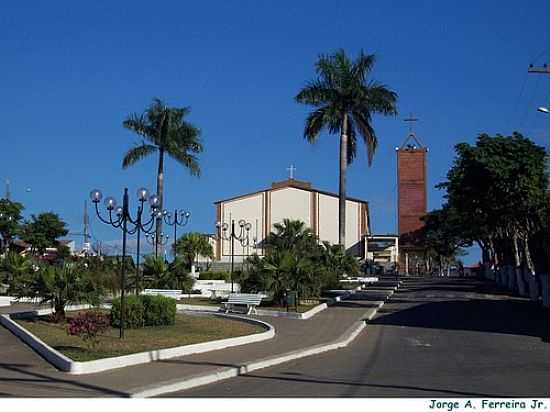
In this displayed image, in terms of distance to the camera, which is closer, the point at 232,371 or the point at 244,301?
the point at 232,371

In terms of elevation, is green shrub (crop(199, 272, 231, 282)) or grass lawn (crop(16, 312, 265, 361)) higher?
green shrub (crop(199, 272, 231, 282))

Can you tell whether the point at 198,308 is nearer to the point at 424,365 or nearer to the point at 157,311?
the point at 157,311

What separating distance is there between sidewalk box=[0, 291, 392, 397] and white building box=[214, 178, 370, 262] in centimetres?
7397

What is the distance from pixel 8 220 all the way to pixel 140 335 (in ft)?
163

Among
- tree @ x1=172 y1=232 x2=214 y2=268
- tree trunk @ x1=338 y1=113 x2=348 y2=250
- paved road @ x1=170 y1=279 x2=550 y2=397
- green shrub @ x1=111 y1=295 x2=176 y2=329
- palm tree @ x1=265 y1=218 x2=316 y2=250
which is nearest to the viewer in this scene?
paved road @ x1=170 y1=279 x2=550 y2=397

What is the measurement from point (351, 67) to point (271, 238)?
1130 centimetres

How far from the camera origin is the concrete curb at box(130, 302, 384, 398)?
1299 cm

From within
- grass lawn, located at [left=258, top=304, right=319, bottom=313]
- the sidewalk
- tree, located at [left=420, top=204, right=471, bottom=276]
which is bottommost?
the sidewalk

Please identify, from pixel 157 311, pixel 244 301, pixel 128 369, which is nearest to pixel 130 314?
pixel 157 311

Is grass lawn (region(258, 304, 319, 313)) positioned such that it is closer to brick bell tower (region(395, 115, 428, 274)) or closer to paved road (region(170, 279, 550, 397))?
paved road (region(170, 279, 550, 397))

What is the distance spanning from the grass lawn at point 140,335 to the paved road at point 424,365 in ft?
10.4

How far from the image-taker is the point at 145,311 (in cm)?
2434

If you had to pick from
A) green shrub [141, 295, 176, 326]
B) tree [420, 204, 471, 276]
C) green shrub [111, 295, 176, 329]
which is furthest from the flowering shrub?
tree [420, 204, 471, 276]
